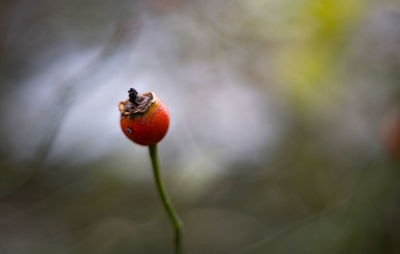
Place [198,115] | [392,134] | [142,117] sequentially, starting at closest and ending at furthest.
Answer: [142,117] → [392,134] → [198,115]

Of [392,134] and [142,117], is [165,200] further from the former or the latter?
[392,134]

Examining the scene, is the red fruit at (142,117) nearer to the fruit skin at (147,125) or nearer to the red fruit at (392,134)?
the fruit skin at (147,125)

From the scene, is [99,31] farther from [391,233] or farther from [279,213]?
[391,233]

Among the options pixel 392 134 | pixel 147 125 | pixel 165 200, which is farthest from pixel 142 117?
pixel 392 134

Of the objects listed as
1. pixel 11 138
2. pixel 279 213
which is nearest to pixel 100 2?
pixel 11 138

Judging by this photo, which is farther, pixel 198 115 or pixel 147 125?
pixel 198 115

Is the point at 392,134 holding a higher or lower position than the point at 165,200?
higher
